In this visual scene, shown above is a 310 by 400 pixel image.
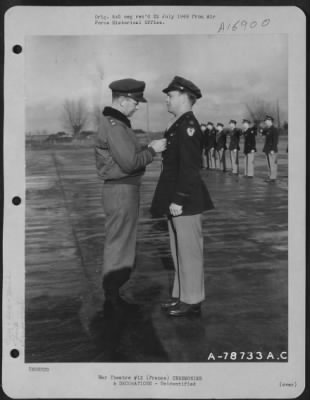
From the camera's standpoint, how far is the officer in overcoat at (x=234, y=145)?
1.51 meters

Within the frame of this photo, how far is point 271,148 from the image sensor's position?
151 centimetres

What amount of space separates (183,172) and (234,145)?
0.28m

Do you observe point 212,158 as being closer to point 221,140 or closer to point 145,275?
point 221,140

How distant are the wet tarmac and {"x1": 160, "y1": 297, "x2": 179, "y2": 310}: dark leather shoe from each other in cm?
2

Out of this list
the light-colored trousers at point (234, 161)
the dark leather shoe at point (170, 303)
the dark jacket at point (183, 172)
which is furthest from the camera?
the light-colored trousers at point (234, 161)

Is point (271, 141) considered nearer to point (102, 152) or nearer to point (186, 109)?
point (186, 109)

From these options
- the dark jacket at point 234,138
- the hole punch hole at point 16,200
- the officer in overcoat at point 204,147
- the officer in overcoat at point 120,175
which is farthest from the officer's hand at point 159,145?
A: the hole punch hole at point 16,200

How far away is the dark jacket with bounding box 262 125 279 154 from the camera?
4.92 ft

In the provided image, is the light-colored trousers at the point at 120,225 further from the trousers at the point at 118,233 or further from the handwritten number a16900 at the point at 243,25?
the handwritten number a16900 at the point at 243,25

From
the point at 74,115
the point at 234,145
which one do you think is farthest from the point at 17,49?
the point at 234,145

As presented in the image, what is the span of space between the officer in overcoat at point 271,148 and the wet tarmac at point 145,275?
0.07ft

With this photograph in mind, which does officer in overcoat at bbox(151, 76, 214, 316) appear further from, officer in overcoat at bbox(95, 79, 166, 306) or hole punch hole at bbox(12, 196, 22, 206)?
hole punch hole at bbox(12, 196, 22, 206)

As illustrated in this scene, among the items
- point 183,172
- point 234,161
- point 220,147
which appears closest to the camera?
point 183,172

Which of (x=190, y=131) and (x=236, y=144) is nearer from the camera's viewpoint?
(x=190, y=131)
